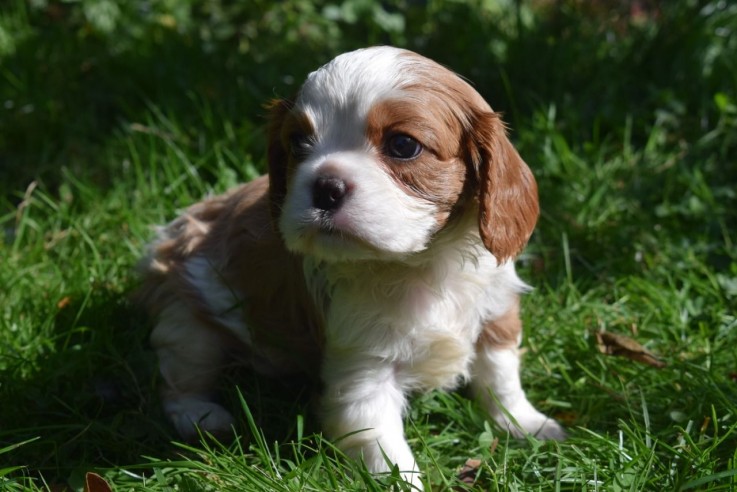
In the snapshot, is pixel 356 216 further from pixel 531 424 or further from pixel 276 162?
pixel 531 424

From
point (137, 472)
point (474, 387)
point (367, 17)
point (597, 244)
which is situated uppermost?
point (367, 17)

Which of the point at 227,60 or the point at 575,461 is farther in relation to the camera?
the point at 227,60

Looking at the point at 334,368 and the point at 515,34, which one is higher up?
the point at 515,34

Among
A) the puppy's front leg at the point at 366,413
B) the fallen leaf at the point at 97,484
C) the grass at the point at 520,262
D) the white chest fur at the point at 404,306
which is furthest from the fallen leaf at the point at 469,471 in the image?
the fallen leaf at the point at 97,484

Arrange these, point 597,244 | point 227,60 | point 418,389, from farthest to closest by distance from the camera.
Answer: point 227,60, point 597,244, point 418,389

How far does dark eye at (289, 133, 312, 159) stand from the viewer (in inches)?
118

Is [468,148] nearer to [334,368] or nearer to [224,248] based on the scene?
[334,368]

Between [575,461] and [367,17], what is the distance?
4061 mm

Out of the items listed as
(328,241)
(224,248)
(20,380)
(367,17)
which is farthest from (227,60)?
(328,241)

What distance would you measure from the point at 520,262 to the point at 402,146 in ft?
5.79

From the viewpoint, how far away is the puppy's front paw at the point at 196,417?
3.58 m

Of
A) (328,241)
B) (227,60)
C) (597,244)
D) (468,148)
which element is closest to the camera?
(328,241)

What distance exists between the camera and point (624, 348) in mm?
3893

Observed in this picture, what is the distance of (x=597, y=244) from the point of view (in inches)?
179
